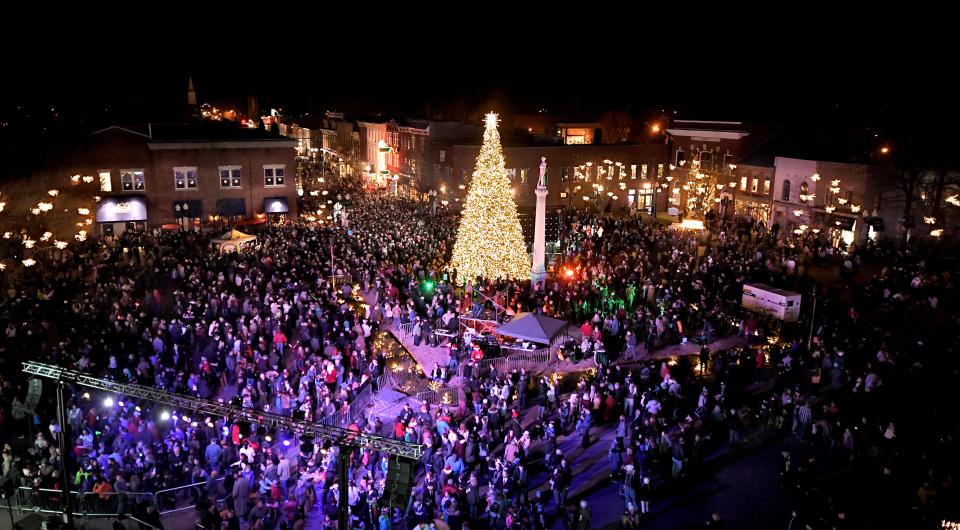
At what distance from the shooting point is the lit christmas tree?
2566 cm

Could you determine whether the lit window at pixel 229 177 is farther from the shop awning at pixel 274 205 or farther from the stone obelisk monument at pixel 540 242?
the stone obelisk monument at pixel 540 242

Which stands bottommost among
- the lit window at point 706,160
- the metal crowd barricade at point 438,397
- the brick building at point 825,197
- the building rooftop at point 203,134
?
the metal crowd barricade at point 438,397

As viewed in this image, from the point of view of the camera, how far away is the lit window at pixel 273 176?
43438mm

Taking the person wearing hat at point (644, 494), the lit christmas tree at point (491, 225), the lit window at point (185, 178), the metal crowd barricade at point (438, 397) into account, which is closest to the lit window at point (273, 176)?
the lit window at point (185, 178)

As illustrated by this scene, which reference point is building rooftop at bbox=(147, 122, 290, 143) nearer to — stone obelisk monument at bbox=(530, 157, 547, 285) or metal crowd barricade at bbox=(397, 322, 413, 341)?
stone obelisk monument at bbox=(530, 157, 547, 285)

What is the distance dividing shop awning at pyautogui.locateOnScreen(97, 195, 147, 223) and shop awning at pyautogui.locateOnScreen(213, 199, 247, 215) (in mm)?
4046

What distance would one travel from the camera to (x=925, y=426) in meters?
15.2

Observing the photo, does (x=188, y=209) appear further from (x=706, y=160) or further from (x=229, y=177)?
(x=706, y=160)

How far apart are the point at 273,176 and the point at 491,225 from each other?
2280cm

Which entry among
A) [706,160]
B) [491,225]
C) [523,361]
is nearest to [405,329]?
[523,361]

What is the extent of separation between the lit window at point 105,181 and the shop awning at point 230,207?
5.77 meters

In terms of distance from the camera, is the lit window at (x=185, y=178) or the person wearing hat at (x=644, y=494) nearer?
the person wearing hat at (x=644, y=494)

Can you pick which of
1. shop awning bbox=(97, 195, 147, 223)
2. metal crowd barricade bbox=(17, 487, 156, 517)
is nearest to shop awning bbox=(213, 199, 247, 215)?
shop awning bbox=(97, 195, 147, 223)

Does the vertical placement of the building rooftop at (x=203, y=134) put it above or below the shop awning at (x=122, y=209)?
above
